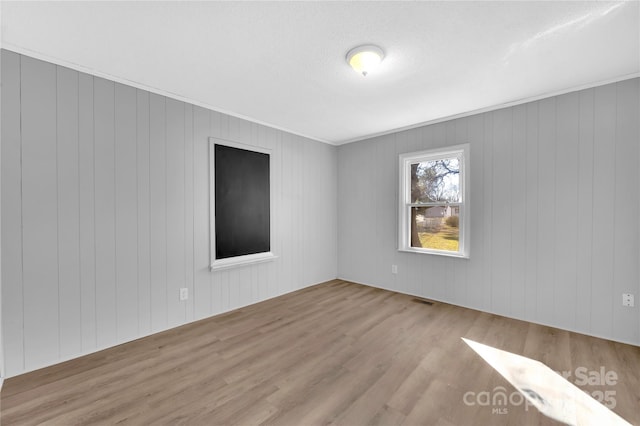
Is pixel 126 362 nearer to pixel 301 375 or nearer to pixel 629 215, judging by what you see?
pixel 301 375

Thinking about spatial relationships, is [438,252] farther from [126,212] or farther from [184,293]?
[126,212]

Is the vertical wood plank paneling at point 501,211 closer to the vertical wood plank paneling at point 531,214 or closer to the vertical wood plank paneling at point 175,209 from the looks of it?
the vertical wood plank paneling at point 531,214

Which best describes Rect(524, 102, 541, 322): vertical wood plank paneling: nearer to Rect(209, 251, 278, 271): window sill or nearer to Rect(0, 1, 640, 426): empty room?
Rect(0, 1, 640, 426): empty room

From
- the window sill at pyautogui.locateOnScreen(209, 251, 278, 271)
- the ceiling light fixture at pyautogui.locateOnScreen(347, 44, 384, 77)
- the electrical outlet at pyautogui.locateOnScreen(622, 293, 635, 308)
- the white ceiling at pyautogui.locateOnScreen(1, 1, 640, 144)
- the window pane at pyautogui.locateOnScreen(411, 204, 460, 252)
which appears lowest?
the electrical outlet at pyautogui.locateOnScreen(622, 293, 635, 308)

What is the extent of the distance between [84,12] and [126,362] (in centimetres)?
263

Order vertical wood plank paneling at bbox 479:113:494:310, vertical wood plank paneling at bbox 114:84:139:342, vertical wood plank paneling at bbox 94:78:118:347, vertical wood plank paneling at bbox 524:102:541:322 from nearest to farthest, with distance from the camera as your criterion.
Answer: vertical wood plank paneling at bbox 94:78:118:347 → vertical wood plank paneling at bbox 114:84:139:342 → vertical wood plank paneling at bbox 524:102:541:322 → vertical wood plank paneling at bbox 479:113:494:310

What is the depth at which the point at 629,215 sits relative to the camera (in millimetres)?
2572

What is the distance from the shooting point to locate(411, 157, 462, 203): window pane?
376cm

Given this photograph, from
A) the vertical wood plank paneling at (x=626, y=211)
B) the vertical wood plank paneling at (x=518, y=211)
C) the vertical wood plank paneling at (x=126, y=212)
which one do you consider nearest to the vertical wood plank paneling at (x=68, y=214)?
the vertical wood plank paneling at (x=126, y=212)

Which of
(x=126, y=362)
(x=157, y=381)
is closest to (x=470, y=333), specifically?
(x=157, y=381)

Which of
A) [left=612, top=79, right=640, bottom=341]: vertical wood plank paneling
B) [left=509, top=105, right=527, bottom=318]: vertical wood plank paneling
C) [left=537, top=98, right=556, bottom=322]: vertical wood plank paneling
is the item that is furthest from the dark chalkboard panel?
[left=612, top=79, right=640, bottom=341]: vertical wood plank paneling

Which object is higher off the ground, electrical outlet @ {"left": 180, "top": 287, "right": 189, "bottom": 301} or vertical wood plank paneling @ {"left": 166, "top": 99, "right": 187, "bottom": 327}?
vertical wood plank paneling @ {"left": 166, "top": 99, "right": 187, "bottom": 327}

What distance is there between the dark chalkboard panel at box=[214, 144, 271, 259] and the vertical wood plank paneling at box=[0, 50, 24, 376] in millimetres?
1637

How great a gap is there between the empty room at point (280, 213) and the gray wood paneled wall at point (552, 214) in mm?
20
